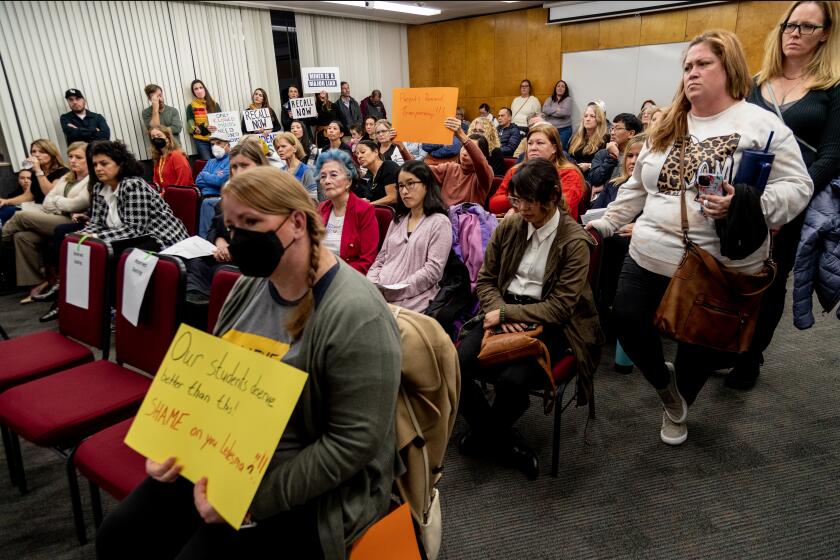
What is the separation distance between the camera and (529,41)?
10367 mm

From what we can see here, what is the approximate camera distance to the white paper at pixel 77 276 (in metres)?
2.19

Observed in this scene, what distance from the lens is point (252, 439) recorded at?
3.33 feet

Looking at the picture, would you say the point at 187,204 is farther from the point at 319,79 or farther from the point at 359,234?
the point at 319,79

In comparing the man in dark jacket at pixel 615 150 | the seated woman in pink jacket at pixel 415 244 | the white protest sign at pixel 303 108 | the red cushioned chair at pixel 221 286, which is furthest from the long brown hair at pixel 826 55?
the white protest sign at pixel 303 108

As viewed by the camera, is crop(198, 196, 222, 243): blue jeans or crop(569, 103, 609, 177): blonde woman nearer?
Result: crop(198, 196, 222, 243): blue jeans

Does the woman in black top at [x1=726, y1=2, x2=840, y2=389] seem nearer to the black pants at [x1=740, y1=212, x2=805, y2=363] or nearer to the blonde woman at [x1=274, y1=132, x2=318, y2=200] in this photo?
the black pants at [x1=740, y1=212, x2=805, y2=363]

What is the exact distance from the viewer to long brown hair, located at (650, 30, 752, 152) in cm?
174

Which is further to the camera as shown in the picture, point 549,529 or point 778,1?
point 778,1

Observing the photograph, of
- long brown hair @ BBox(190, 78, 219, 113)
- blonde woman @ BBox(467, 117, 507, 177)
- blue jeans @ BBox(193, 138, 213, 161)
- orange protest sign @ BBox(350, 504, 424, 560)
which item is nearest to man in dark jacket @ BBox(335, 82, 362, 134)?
long brown hair @ BBox(190, 78, 219, 113)

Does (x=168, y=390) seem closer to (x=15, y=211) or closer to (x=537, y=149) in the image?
(x=537, y=149)

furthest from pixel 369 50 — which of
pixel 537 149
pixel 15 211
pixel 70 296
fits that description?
pixel 70 296

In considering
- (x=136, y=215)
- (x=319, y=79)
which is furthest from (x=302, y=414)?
(x=319, y=79)

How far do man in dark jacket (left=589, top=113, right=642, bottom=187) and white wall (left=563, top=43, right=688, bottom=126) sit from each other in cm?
537

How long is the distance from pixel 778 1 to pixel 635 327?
825 cm
